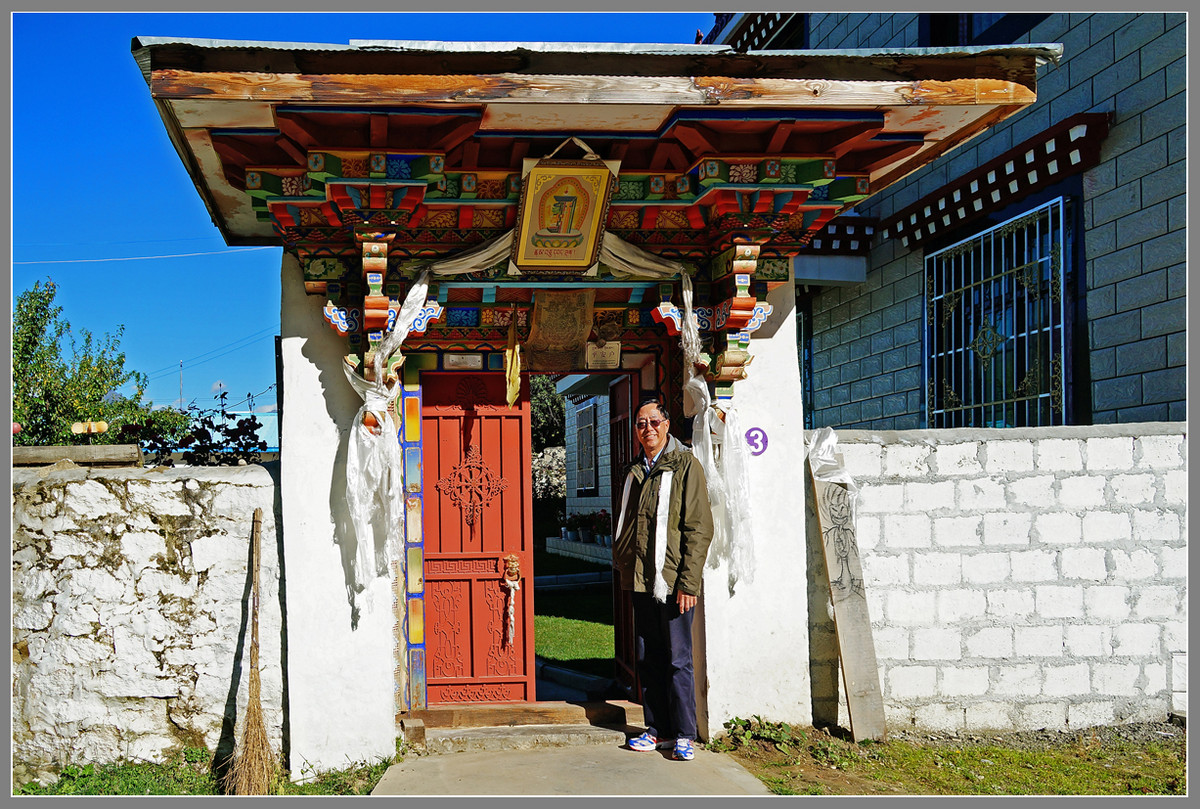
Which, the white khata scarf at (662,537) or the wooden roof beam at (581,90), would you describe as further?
the white khata scarf at (662,537)

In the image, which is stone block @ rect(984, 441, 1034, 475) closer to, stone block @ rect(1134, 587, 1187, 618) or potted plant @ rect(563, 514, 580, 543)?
stone block @ rect(1134, 587, 1187, 618)

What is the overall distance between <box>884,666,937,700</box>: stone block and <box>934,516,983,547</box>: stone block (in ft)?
2.63

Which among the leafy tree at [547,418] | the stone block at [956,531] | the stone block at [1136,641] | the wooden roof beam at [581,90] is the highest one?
the wooden roof beam at [581,90]

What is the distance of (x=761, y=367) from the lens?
5.95 meters

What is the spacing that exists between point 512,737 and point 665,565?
1.44m

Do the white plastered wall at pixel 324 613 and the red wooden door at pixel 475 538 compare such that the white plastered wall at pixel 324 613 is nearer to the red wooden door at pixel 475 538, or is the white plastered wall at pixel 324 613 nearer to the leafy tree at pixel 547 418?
the red wooden door at pixel 475 538

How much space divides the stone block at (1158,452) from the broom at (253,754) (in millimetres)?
5531

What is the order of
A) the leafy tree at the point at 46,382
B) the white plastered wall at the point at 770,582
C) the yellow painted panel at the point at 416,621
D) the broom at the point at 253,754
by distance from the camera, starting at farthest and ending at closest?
the leafy tree at the point at 46,382 < the yellow painted panel at the point at 416,621 < the white plastered wall at the point at 770,582 < the broom at the point at 253,754

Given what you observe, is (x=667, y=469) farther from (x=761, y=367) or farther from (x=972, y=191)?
(x=972, y=191)

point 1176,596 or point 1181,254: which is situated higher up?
point 1181,254

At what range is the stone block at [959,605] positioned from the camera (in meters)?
6.08

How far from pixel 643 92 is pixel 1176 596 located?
4.74 m

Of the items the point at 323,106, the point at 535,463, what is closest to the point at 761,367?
the point at 323,106

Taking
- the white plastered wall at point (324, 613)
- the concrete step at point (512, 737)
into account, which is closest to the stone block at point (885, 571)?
the concrete step at point (512, 737)
